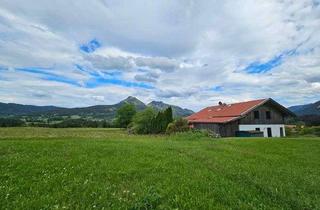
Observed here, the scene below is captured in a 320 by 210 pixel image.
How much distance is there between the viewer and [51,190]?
23.0ft

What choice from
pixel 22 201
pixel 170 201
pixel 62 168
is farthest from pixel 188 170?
pixel 22 201

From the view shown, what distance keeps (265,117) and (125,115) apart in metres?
70.4

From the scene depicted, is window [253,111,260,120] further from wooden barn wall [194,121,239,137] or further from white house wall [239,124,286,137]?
wooden barn wall [194,121,239,137]

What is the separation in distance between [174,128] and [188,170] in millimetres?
39071

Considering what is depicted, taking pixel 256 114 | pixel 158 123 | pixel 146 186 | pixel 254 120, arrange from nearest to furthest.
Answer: pixel 146 186 → pixel 254 120 → pixel 256 114 → pixel 158 123

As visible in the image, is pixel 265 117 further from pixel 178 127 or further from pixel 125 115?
pixel 125 115

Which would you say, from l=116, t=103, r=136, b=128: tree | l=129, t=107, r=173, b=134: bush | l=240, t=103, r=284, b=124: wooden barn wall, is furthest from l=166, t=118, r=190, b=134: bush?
l=116, t=103, r=136, b=128: tree

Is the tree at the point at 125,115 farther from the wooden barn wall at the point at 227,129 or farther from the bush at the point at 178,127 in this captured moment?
the wooden barn wall at the point at 227,129

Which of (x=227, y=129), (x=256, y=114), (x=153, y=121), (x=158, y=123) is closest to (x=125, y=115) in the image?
(x=153, y=121)

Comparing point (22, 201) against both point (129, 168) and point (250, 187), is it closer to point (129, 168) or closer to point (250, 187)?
point (129, 168)

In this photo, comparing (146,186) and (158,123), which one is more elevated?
(158,123)

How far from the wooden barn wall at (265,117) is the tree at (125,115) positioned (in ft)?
220

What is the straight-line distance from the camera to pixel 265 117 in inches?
2079

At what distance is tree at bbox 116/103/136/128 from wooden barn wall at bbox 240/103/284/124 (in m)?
67.2
